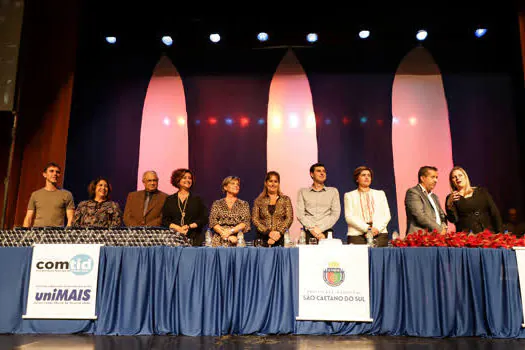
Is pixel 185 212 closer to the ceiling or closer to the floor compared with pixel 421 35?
closer to the floor

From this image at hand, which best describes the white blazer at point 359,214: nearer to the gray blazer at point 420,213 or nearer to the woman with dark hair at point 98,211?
the gray blazer at point 420,213

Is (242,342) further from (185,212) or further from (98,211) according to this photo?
(98,211)

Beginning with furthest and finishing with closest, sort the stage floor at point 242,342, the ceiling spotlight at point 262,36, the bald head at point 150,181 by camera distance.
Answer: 1. the ceiling spotlight at point 262,36
2. the bald head at point 150,181
3. the stage floor at point 242,342

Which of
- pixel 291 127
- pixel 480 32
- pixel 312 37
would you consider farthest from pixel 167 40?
pixel 480 32

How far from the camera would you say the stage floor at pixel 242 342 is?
2969mm

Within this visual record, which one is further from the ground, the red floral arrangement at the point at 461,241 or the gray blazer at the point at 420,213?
the gray blazer at the point at 420,213

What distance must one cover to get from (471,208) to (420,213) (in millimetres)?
500

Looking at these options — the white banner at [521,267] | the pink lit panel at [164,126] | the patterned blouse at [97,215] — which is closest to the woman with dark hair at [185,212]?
the patterned blouse at [97,215]

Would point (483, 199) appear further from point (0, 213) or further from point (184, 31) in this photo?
point (0, 213)

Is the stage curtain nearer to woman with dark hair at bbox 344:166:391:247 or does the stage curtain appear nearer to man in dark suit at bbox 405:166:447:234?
woman with dark hair at bbox 344:166:391:247

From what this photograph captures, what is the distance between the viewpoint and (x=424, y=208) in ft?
14.0

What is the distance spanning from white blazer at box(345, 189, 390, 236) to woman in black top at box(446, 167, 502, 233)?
0.66 metres

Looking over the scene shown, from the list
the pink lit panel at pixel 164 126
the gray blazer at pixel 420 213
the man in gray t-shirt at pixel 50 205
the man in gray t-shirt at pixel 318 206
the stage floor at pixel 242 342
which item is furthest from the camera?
the pink lit panel at pixel 164 126

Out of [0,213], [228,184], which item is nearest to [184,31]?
[228,184]
